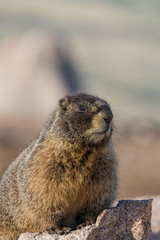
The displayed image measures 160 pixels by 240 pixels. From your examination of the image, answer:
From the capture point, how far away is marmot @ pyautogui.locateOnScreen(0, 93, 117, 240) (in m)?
8.95

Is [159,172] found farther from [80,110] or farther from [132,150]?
[80,110]

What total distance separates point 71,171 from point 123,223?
1.11 m

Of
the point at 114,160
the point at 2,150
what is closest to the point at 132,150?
the point at 2,150

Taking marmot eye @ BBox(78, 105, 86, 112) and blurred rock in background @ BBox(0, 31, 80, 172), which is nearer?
marmot eye @ BBox(78, 105, 86, 112)

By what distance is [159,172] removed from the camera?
82.9 ft

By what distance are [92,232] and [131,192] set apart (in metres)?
14.2

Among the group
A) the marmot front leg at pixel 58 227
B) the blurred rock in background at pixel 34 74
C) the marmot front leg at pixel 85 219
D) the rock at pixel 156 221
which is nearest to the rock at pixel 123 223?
the marmot front leg at pixel 58 227

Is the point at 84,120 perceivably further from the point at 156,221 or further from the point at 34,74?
the point at 34,74

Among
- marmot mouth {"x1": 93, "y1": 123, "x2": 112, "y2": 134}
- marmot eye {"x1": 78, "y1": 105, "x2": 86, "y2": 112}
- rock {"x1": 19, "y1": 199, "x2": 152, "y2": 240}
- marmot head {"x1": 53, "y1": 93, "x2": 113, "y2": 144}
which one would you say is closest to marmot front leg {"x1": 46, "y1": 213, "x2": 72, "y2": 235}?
rock {"x1": 19, "y1": 199, "x2": 152, "y2": 240}

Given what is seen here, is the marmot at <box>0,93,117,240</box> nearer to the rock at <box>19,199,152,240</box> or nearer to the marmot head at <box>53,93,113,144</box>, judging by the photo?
the marmot head at <box>53,93,113,144</box>

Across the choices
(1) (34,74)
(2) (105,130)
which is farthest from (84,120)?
(1) (34,74)

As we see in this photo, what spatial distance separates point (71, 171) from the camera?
29.4ft

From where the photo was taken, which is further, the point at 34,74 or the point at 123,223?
the point at 34,74

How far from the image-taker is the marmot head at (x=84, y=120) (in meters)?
8.86
